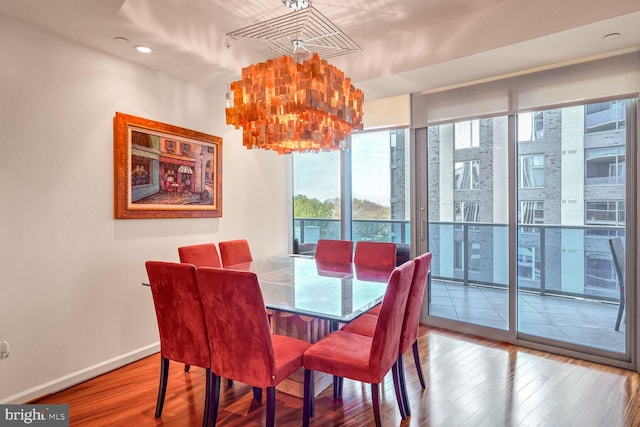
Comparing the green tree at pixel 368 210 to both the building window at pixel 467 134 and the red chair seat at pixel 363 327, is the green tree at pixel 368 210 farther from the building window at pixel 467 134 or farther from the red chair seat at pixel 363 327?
the red chair seat at pixel 363 327

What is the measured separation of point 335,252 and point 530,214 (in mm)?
1924

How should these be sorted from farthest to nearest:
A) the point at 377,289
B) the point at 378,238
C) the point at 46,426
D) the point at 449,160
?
the point at 378,238 < the point at 449,160 < the point at 377,289 < the point at 46,426

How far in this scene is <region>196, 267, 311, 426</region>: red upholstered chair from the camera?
1.77 metres

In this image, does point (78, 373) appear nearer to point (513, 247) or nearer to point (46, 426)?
point (46, 426)

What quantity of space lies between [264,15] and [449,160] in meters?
2.35

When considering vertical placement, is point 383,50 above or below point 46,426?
above

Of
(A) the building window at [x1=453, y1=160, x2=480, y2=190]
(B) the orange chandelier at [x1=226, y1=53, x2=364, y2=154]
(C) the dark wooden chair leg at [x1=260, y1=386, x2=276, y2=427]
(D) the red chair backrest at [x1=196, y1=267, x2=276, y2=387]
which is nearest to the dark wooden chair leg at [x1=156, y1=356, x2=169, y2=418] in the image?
(D) the red chair backrest at [x1=196, y1=267, x2=276, y2=387]

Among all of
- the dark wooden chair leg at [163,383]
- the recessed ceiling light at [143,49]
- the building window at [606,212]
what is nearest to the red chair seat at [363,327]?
the dark wooden chair leg at [163,383]

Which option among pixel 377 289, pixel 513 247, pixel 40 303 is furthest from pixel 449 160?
pixel 40 303

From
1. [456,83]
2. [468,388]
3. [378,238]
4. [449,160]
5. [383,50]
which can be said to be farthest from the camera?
[378,238]

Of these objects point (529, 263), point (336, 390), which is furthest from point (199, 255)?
point (529, 263)

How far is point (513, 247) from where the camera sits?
348 cm

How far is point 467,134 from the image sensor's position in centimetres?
375

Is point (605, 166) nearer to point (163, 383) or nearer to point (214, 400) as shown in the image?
point (214, 400)
